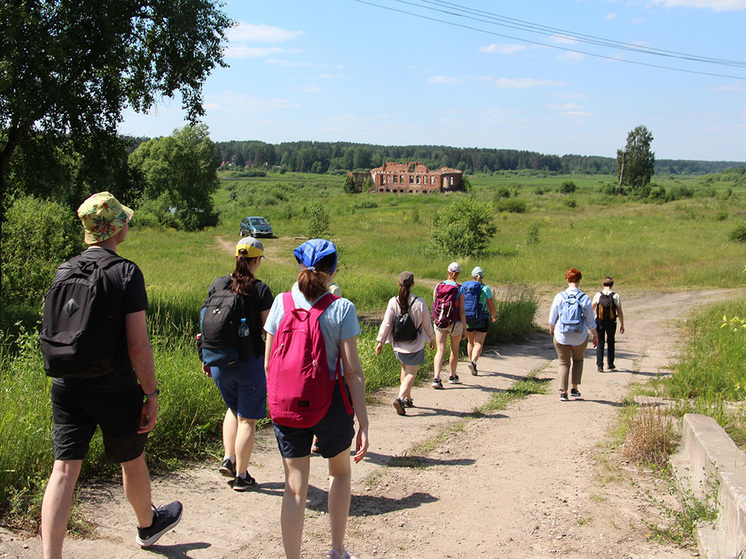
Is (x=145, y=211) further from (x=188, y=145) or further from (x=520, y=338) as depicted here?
(x=520, y=338)

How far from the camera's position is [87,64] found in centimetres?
1199

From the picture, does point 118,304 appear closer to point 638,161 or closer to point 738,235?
point 738,235

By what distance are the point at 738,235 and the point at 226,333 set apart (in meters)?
39.5

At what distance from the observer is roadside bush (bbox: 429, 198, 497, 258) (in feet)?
100

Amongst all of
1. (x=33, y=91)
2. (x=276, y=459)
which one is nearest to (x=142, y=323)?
(x=276, y=459)

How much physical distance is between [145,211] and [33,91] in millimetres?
48046

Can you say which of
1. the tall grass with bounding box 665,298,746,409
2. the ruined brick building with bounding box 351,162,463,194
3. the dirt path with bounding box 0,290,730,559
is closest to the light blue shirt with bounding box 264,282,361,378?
the dirt path with bounding box 0,290,730,559

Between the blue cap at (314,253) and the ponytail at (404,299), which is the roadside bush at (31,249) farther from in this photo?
the blue cap at (314,253)

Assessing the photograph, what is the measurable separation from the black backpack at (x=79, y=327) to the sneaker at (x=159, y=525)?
1.05m

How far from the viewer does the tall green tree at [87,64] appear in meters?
10.4

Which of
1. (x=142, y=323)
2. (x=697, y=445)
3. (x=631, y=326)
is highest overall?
(x=142, y=323)

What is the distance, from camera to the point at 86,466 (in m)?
4.27

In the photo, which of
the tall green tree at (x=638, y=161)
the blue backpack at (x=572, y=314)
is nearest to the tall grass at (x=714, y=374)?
the blue backpack at (x=572, y=314)

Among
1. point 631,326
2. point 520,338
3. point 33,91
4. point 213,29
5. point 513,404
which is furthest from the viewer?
point 631,326
